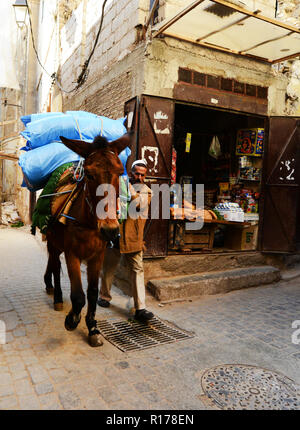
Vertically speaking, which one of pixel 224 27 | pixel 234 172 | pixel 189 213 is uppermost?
pixel 224 27

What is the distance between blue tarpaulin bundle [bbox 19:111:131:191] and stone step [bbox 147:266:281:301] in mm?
2518

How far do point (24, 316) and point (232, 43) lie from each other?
5616 mm

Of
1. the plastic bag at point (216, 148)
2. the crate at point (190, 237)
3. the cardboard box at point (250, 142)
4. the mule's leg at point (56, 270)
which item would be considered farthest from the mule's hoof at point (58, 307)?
the plastic bag at point (216, 148)

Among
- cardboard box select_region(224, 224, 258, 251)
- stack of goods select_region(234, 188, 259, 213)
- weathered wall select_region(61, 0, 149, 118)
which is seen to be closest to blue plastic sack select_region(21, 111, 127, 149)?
weathered wall select_region(61, 0, 149, 118)

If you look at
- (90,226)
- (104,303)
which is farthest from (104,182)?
(104,303)

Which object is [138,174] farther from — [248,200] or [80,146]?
[248,200]

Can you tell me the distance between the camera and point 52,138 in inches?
173

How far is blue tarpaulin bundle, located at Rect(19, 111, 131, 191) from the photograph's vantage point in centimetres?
421

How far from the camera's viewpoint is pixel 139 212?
4273 millimetres

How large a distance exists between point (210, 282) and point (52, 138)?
11.8ft

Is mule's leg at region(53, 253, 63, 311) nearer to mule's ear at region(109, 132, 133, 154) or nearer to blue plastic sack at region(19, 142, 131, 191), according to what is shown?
blue plastic sack at region(19, 142, 131, 191)

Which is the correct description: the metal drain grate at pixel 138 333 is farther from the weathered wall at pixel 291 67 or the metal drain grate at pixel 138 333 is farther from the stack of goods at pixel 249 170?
the weathered wall at pixel 291 67
